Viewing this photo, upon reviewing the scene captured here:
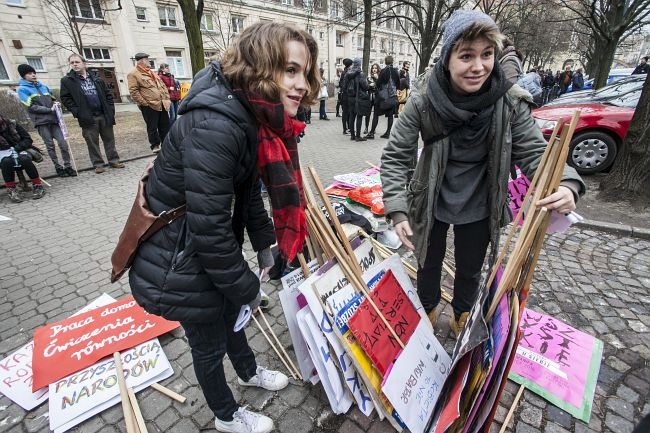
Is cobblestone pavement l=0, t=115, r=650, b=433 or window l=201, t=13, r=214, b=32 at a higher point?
window l=201, t=13, r=214, b=32

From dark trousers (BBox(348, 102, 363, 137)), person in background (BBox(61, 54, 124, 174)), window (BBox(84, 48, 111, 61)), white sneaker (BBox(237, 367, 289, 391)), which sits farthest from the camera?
window (BBox(84, 48, 111, 61))

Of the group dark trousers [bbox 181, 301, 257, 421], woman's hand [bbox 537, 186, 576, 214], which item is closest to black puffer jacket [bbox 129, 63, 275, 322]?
dark trousers [bbox 181, 301, 257, 421]

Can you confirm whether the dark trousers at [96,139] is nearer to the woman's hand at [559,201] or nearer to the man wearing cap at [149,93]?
the man wearing cap at [149,93]

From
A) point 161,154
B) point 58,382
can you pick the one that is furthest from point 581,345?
point 58,382

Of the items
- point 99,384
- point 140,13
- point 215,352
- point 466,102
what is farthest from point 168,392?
point 140,13

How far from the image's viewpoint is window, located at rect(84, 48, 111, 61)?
891 inches

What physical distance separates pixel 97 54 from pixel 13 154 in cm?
2306

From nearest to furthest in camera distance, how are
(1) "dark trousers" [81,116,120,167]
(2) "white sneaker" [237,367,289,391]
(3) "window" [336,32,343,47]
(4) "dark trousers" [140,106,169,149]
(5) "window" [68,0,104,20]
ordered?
(2) "white sneaker" [237,367,289,391], (1) "dark trousers" [81,116,120,167], (4) "dark trousers" [140,106,169,149], (5) "window" [68,0,104,20], (3) "window" [336,32,343,47]

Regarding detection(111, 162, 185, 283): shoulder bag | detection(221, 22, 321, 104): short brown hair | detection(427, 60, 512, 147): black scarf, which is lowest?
detection(111, 162, 185, 283): shoulder bag

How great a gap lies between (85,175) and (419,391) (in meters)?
7.38

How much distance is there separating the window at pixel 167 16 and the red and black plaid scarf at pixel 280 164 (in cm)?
2944

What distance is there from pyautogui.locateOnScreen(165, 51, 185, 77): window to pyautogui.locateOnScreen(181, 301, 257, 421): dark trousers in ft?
95.1

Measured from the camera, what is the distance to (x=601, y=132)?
233 inches

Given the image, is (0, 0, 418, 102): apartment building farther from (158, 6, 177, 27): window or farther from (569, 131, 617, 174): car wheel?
(569, 131, 617, 174): car wheel
